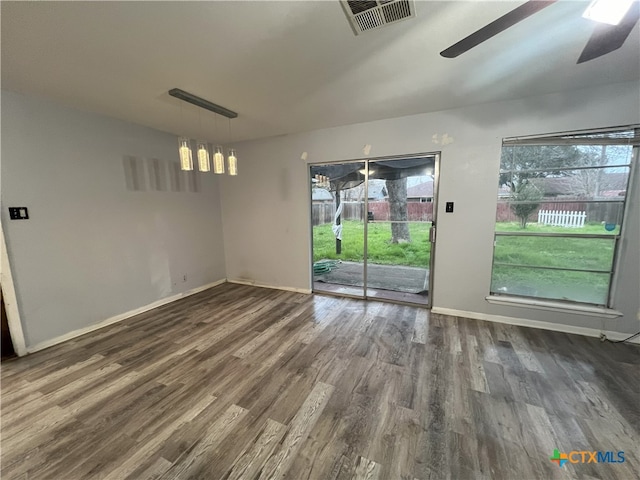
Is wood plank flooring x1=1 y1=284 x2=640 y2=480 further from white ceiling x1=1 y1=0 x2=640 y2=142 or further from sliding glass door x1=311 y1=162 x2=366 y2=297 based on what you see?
white ceiling x1=1 y1=0 x2=640 y2=142

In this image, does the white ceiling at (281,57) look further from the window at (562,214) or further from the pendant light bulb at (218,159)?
the window at (562,214)

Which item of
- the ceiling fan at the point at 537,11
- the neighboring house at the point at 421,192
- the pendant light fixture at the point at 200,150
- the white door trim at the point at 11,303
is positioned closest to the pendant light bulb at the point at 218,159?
the pendant light fixture at the point at 200,150

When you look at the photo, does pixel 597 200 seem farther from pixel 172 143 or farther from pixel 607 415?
pixel 172 143

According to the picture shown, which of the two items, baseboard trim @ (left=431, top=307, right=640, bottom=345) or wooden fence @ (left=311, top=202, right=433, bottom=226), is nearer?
baseboard trim @ (left=431, top=307, right=640, bottom=345)

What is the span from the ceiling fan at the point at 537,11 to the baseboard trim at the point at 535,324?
2613 millimetres

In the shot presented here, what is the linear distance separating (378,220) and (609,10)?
8.63 ft

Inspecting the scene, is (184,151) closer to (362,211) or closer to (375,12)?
(375,12)

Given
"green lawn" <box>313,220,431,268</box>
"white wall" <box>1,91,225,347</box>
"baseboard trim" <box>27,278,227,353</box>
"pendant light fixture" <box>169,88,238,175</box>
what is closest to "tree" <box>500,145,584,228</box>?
"green lawn" <box>313,220,431,268</box>

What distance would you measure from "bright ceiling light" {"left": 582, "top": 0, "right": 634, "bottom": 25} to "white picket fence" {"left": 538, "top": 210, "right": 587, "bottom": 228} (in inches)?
79.3

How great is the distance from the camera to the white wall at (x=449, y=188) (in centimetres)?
250

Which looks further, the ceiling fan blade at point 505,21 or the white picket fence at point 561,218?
the white picket fence at point 561,218

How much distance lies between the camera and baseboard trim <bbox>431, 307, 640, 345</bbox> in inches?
101

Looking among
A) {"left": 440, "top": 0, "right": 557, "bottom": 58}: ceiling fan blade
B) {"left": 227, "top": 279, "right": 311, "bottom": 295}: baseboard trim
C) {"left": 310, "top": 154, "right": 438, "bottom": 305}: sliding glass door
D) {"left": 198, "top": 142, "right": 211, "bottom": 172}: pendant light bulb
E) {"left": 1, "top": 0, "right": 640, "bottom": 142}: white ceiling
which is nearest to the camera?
{"left": 440, "top": 0, "right": 557, "bottom": 58}: ceiling fan blade

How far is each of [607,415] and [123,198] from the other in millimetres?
5101
